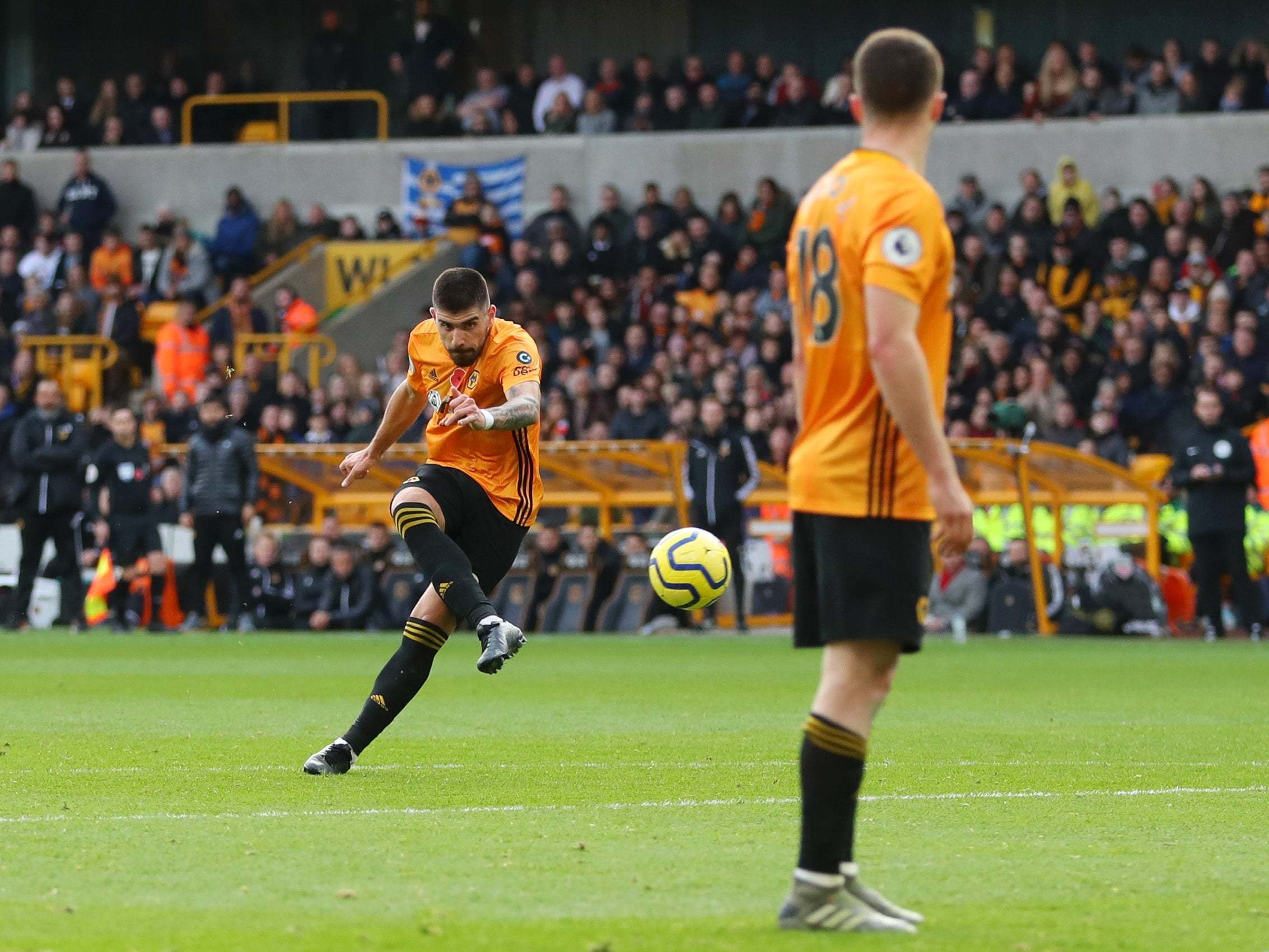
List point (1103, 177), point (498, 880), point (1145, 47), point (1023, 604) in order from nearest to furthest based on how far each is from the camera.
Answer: point (498, 880)
point (1023, 604)
point (1103, 177)
point (1145, 47)

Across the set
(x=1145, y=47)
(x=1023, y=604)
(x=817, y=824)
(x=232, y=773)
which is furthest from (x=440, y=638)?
(x=1145, y=47)

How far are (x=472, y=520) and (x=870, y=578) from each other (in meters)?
3.79

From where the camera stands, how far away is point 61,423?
2164cm

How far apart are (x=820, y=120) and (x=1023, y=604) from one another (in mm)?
10863

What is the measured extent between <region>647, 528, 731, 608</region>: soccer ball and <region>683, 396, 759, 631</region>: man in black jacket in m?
9.97

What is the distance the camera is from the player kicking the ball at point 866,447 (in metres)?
4.89

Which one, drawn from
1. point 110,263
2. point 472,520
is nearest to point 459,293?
point 472,520

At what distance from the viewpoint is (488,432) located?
8516 millimetres

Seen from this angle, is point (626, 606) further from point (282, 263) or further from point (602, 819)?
point (602, 819)

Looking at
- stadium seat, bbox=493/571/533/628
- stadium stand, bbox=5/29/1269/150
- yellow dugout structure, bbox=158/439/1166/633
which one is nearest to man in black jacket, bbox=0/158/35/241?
stadium stand, bbox=5/29/1269/150

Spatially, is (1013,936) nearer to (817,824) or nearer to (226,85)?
(817,824)

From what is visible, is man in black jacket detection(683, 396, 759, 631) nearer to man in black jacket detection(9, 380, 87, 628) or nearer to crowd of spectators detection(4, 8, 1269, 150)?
man in black jacket detection(9, 380, 87, 628)

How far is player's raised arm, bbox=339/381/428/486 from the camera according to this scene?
8.63 m

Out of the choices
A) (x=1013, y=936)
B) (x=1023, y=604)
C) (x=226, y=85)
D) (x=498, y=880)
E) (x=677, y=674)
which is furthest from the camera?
(x=226, y=85)
